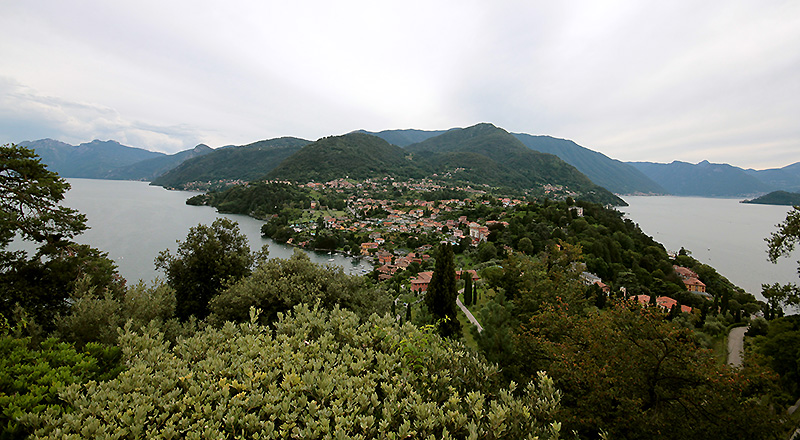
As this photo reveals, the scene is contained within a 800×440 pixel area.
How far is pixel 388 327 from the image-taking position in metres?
3.67

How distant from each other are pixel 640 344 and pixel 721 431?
4.24 ft

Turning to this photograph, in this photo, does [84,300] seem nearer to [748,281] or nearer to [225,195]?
[748,281]

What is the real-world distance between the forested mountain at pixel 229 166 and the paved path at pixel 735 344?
151116 mm

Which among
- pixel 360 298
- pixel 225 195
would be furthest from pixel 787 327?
pixel 225 195

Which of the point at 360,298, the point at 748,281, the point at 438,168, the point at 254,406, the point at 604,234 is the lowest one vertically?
the point at 748,281

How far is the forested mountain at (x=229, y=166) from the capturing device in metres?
150

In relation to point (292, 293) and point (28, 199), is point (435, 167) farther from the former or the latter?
point (292, 293)

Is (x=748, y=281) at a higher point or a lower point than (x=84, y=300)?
lower

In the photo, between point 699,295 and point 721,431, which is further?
point 699,295

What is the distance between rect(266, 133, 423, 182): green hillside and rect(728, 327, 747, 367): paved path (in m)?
102

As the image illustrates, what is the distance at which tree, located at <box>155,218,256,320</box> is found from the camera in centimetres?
866

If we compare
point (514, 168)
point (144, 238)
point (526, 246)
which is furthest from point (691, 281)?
point (514, 168)

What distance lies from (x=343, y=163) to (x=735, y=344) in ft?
384

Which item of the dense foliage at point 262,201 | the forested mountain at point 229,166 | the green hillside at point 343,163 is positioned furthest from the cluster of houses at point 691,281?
the forested mountain at point 229,166
